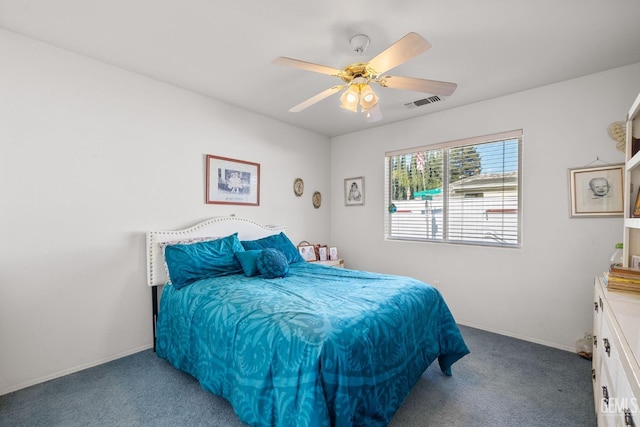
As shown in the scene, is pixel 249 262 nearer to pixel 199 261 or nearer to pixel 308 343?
pixel 199 261

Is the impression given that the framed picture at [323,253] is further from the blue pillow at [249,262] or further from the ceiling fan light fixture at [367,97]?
the ceiling fan light fixture at [367,97]

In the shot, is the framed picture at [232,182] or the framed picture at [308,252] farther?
the framed picture at [308,252]

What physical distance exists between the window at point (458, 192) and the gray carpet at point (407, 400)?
134 cm

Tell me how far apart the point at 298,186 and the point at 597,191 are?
319 centimetres

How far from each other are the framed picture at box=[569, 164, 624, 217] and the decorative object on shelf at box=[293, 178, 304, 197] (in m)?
3.00

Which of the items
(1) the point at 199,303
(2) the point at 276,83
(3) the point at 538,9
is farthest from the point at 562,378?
(2) the point at 276,83

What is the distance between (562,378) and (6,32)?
15.8 feet

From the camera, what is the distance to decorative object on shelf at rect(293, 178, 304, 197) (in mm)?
4172

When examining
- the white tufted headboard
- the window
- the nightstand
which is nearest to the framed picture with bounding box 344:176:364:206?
the window

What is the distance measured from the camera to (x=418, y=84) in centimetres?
209

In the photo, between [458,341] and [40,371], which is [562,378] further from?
[40,371]

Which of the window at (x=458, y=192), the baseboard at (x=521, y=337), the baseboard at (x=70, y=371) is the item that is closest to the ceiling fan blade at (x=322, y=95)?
the window at (x=458, y=192)

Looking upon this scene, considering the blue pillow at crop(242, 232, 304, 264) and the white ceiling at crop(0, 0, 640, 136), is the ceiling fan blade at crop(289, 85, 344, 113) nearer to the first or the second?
the white ceiling at crop(0, 0, 640, 136)

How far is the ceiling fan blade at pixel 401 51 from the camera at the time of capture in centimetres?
160
